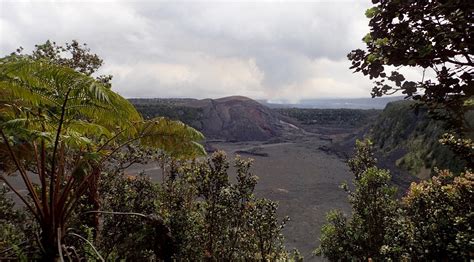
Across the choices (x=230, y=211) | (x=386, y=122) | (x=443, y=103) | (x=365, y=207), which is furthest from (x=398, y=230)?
(x=386, y=122)

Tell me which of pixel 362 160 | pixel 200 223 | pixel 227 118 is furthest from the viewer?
pixel 227 118

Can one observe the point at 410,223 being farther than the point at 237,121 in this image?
No

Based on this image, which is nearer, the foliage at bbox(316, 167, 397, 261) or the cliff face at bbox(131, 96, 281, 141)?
the foliage at bbox(316, 167, 397, 261)

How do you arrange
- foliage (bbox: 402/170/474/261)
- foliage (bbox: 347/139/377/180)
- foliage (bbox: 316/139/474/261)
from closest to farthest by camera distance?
foliage (bbox: 402/170/474/261) < foliage (bbox: 316/139/474/261) < foliage (bbox: 347/139/377/180)

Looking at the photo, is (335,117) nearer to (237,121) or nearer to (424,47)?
(237,121)

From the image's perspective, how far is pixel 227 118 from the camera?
96688 mm

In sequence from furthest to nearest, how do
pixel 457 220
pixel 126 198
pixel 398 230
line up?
pixel 126 198 → pixel 398 230 → pixel 457 220

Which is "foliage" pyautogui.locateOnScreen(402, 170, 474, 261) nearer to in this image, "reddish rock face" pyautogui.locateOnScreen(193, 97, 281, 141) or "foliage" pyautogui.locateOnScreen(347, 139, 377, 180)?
"foliage" pyautogui.locateOnScreen(347, 139, 377, 180)

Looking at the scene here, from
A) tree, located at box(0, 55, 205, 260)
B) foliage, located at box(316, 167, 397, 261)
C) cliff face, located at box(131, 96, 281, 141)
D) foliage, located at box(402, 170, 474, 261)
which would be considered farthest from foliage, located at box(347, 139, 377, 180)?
cliff face, located at box(131, 96, 281, 141)

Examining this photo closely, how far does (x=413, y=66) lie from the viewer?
3361 millimetres

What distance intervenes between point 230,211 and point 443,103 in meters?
8.52

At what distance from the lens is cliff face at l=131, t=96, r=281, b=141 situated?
86.0m

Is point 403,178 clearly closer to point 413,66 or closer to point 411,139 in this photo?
point 411,139

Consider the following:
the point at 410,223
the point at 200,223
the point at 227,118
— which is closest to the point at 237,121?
the point at 227,118
